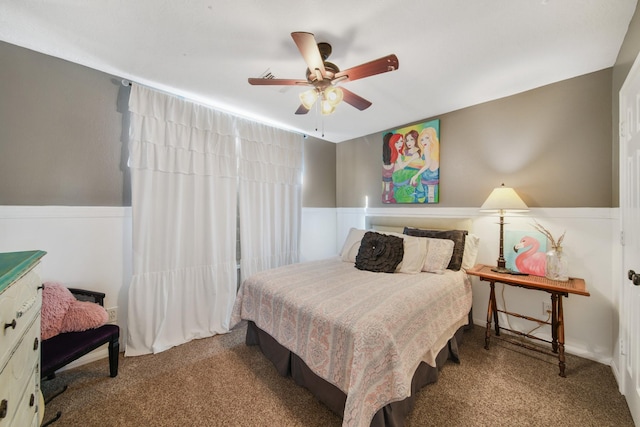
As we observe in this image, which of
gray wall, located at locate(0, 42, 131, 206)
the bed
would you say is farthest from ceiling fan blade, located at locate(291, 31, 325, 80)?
gray wall, located at locate(0, 42, 131, 206)

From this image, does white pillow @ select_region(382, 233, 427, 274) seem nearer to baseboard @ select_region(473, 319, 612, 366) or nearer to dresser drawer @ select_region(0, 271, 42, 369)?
baseboard @ select_region(473, 319, 612, 366)

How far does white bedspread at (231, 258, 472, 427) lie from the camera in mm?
1287

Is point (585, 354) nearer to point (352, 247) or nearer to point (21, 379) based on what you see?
point (352, 247)

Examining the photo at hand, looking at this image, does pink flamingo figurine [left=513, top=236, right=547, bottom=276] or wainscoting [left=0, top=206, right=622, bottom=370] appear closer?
wainscoting [left=0, top=206, right=622, bottom=370]

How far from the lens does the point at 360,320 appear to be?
1414 millimetres

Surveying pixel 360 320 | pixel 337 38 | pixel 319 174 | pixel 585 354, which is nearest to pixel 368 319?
pixel 360 320

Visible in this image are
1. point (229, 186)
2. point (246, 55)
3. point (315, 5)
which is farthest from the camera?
point (229, 186)

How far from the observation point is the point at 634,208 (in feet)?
4.88

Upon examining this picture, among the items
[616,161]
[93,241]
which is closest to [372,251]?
[616,161]

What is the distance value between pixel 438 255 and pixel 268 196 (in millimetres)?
2106

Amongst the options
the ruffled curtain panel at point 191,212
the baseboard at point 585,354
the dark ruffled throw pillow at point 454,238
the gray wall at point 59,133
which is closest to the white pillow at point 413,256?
the dark ruffled throw pillow at point 454,238

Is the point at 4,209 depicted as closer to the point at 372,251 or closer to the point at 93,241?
the point at 93,241

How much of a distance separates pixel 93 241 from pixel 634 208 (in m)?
3.93

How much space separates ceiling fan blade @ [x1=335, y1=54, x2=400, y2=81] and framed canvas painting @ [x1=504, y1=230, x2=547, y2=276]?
213cm
